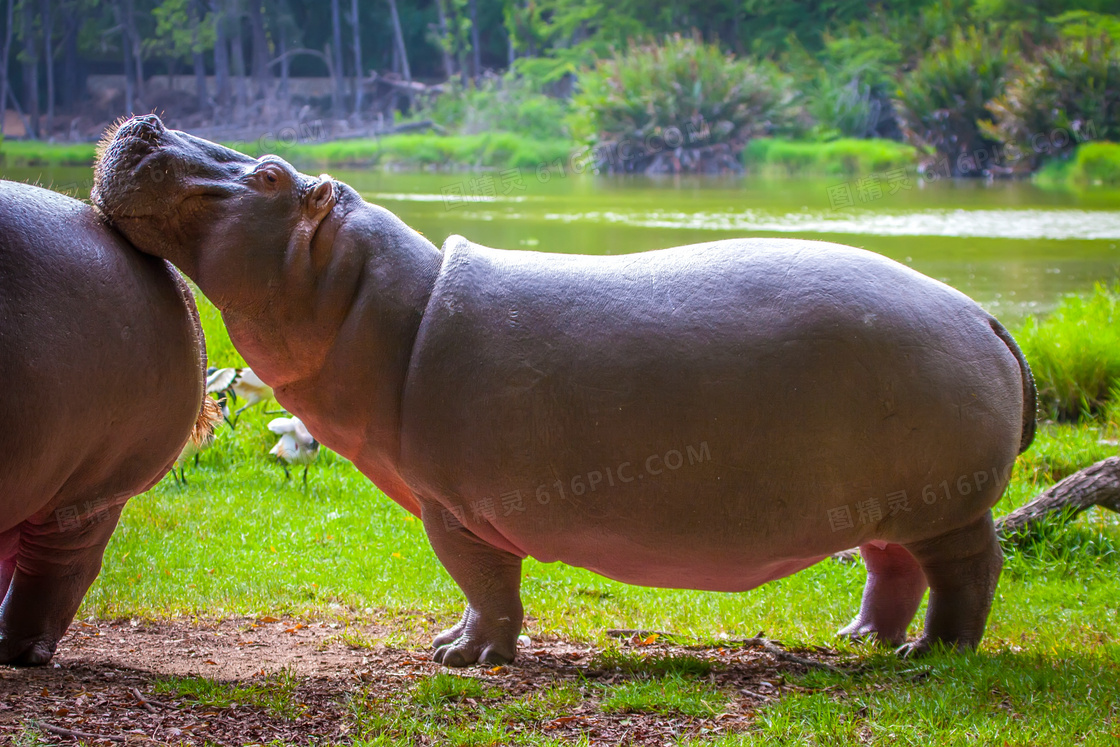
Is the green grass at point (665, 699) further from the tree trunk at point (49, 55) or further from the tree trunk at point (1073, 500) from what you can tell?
the tree trunk at point (49, 55)

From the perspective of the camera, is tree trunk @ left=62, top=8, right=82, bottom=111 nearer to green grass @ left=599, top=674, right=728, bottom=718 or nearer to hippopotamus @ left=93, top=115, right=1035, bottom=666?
hippopotamus @ left=93, top=115, right=1035, bottom=666

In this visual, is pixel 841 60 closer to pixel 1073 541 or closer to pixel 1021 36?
pixel 1021 36

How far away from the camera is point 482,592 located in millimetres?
3787

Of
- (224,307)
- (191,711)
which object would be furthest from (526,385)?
(191,711)

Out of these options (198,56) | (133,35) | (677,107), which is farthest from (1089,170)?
(133,35)

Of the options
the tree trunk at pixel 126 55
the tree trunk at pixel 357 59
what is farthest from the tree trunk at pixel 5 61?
the tree trunk at pixel 357 59

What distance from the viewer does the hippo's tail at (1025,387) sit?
3742mm

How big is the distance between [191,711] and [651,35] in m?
38.6

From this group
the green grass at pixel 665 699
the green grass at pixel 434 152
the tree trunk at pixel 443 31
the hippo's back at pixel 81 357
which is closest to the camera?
the hippo's back at pixel 81 357

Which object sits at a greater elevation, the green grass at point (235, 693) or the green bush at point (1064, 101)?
the green bush at point (1064, 101)

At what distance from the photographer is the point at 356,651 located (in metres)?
4.21

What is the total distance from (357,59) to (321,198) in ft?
115

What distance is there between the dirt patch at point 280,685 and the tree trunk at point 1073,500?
2.09m

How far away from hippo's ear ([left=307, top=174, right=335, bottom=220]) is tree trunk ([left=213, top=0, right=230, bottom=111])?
2915 cm
